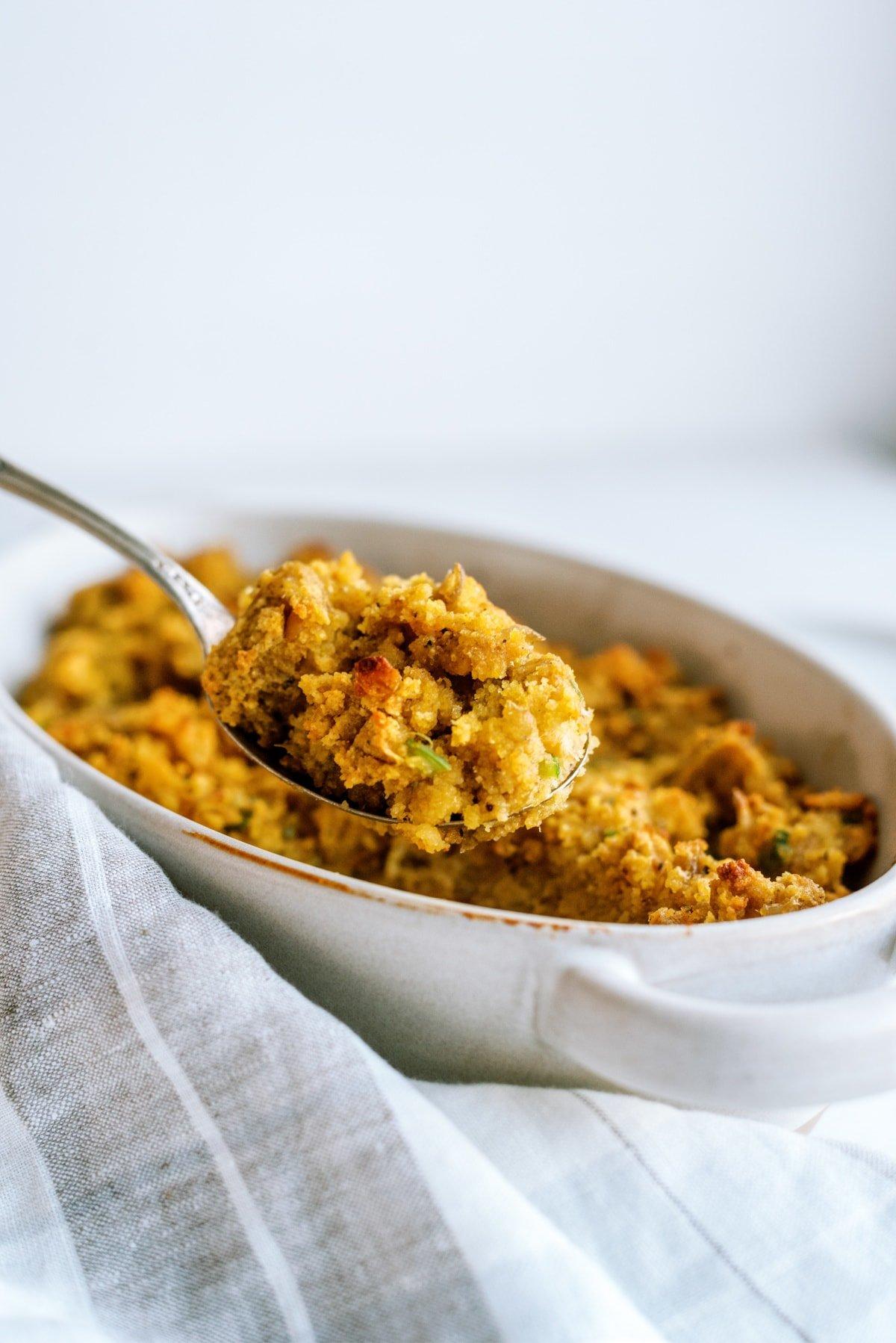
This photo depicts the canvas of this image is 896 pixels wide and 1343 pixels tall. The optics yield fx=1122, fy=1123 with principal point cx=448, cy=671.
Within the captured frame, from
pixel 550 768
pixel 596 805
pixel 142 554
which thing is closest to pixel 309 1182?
pixel 550 768

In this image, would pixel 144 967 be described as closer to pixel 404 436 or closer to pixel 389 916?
pixel 389 916

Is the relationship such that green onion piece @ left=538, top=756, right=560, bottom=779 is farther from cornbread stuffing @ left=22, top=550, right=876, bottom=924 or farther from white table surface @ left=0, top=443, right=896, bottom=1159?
white table surface @ left=0, top=443, right=896, bottom=1159

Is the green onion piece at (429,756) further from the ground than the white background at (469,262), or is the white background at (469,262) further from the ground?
the white background at (469,262)

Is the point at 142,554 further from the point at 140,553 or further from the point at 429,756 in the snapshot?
the point at 429,756

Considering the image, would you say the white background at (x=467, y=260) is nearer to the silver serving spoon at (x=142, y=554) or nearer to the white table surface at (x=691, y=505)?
the white table surface at (x=691, y=505)

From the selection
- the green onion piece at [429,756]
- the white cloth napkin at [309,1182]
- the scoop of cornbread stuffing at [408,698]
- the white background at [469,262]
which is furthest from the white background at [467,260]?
the white cloth napkin at [309,1182]

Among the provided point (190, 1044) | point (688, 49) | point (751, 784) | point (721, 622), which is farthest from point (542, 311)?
point (190, 1044)
